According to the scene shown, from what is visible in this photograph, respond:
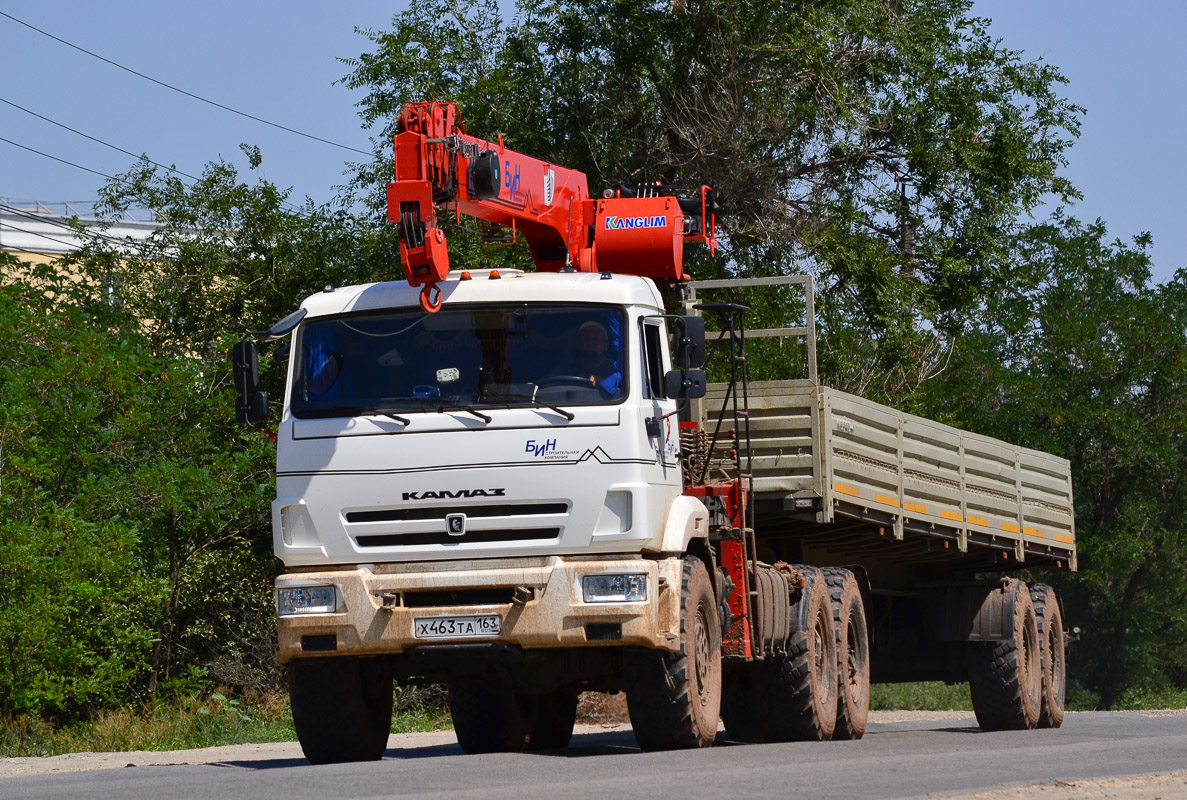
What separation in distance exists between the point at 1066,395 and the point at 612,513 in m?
36.9

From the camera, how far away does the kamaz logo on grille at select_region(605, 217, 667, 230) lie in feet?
44.2

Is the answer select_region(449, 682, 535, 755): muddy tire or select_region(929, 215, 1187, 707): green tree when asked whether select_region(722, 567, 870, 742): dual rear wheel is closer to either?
select_region(449, 682, 535, 755): muddy tire

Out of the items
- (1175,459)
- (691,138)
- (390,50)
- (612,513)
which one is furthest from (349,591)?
(1175,459)

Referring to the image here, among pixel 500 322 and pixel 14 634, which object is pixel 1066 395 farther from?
pixel 500 322

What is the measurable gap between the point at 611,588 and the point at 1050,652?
31.9 ft

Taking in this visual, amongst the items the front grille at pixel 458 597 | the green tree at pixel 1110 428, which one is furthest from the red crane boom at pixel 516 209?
the green tree at pixel 1110 428

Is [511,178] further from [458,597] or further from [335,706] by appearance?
[335,706]

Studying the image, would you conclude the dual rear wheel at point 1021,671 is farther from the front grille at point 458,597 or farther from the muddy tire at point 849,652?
the front grille at point 458,597

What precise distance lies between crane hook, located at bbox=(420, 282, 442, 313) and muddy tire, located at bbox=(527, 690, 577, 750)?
5.12 metres

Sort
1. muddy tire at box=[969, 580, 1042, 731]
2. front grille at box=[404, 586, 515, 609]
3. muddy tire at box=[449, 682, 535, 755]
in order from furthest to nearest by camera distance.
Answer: muddy tire at box=[969, 580, 1042, 731]
muddy tire at box=[449, 682, 535, 755]
front grille at box=[404, 586, 515, 609]

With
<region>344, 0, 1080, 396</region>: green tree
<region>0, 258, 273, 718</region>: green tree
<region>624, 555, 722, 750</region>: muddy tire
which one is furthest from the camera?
<region>344, 0, 1080, 396</region>: green tree

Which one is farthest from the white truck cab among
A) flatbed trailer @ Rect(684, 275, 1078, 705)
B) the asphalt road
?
flatbed trailer @ Rect(684, 275, 1078, 705)

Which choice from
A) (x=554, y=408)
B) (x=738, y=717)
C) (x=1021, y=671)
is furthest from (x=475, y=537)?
(x=1021, y=671)

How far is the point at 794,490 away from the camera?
13.3 m
